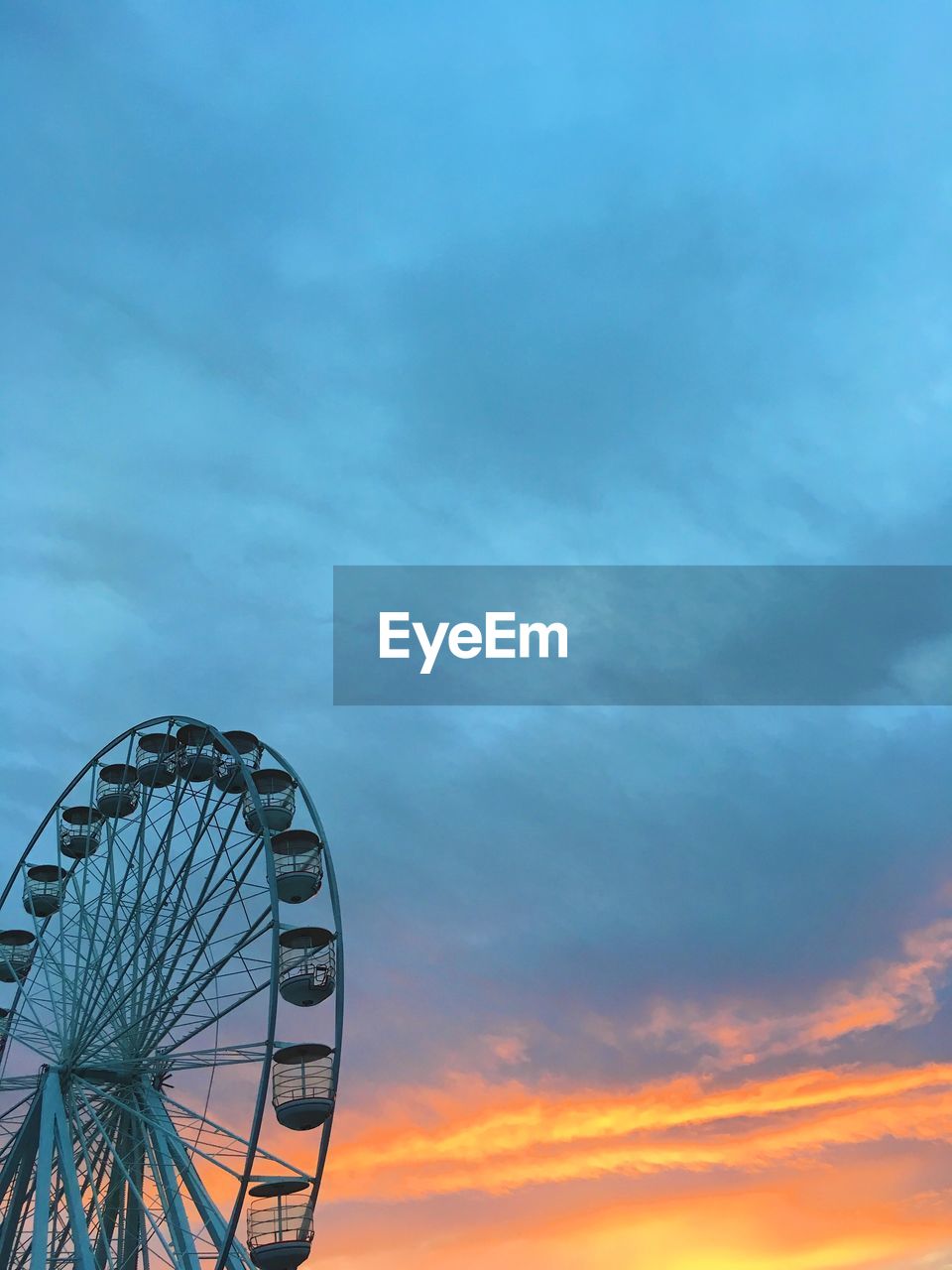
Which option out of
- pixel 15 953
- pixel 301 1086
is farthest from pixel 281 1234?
pixel 15 953

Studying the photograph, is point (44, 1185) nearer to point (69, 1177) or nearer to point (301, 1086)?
point (69, 1177)

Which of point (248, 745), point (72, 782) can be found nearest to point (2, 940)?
point (72, 782)

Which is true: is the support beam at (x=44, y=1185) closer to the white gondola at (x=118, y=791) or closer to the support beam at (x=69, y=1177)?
the support beam at (x=69, y=1177)

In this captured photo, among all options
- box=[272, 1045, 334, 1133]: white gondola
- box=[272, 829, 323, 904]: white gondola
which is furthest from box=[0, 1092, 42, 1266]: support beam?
box=[272, 829, 323, 904]: white gondola

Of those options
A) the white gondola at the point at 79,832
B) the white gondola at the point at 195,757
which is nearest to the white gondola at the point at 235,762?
the white gondola at the point at 195,757

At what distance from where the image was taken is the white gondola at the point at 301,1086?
88.4 feet

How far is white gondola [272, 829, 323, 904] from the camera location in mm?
30234

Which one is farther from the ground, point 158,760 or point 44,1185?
point 158,760

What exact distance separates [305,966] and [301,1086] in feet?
9.06

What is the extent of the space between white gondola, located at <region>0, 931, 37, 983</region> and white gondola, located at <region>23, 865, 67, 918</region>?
2.99 feet

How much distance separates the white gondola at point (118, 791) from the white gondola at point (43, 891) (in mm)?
2474

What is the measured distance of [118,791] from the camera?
1483 inches

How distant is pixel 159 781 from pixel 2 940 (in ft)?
26.9

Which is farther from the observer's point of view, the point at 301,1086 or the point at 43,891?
the point at 43,891
